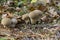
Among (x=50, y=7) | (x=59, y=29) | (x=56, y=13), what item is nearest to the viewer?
(x=59, y=29)

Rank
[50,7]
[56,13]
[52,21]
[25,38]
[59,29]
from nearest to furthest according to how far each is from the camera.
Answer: [25,38] < [59,29] < [52,21] < [56,13] < [50,7]

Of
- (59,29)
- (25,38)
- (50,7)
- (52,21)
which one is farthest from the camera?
(50,7)

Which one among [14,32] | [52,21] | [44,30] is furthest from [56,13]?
[14,32]

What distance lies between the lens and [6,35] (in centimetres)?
253

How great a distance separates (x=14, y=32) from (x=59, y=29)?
491 mm

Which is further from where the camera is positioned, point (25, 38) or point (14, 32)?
point (14, 32)

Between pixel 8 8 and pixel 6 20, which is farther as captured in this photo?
pixel 8 8

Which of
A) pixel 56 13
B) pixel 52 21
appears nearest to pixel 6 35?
pixel 52 21

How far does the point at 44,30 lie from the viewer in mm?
2633

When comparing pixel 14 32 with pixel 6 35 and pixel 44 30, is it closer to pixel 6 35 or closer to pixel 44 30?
pixel 6 35

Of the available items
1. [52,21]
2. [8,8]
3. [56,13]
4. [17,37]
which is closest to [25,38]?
[17,37]

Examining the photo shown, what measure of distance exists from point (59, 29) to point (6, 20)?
597 mm

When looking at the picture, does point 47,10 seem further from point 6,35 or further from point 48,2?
point 6,35

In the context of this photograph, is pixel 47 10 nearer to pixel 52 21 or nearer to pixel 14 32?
pixel 52 21
